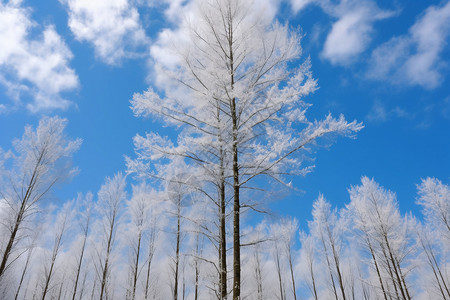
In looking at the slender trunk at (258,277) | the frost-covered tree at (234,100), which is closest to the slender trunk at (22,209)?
the frost-covered tree at (234,100)

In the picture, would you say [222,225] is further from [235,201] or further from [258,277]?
[258,277]

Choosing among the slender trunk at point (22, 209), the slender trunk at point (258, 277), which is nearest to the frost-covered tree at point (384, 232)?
the slender trunk at point (258, 277)

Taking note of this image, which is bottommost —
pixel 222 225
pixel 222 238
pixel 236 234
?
pixel 236 234

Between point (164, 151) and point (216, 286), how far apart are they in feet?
10.6

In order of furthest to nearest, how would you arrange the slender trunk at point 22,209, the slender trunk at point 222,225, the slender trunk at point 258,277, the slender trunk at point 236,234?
the slender trunk at point 258,277 → the slender trunk at point 22,209 → the slender trunk at point 222,225 → the slender trunk at point 236,234

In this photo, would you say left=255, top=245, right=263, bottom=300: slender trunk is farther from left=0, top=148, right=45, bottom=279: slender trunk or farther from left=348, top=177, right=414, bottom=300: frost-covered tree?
left=0, top=148, right=45, bottom=279: slender trunk

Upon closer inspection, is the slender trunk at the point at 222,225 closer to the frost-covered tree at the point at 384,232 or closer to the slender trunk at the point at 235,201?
the slender trunk at the point at 235,201

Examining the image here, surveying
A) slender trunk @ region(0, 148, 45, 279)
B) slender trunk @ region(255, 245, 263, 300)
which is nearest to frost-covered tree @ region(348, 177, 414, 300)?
slender trunk @ region(255, 245, 263, 300)

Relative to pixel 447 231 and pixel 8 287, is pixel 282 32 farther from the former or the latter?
pixel 8 287

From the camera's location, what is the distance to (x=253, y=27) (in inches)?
239

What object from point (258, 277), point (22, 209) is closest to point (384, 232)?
point (258, 277)

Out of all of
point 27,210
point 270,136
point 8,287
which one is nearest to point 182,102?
point 270,136

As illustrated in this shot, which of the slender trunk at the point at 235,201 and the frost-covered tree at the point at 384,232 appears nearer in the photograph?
the slender trunk at the point at 235,201

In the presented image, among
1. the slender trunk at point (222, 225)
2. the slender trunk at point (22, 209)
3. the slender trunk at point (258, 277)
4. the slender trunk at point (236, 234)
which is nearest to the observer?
the slender trunk at point (236, 234)
